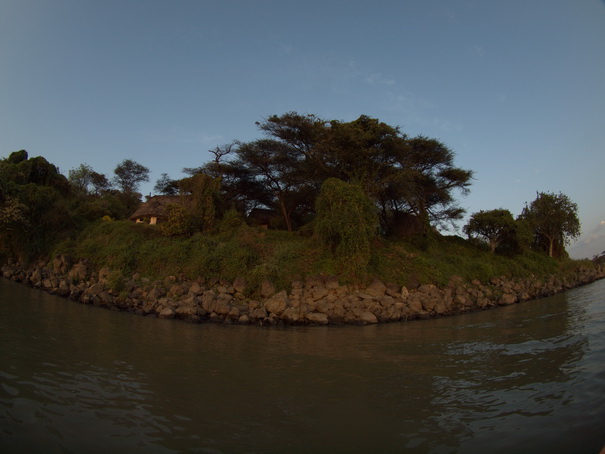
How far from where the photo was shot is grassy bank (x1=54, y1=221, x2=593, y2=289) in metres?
18.5

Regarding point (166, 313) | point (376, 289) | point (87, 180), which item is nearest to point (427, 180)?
point (376, 289)

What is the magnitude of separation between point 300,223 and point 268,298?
17.5m

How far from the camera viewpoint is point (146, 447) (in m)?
3.66

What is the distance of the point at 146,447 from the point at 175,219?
20.4 metres

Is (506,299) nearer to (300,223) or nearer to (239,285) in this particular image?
(239,285)

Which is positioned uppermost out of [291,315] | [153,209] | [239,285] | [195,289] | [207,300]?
[153,209]

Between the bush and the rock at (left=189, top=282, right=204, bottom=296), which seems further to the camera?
the bush

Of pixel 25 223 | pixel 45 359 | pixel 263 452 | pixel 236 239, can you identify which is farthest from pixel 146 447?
pixel 25 223

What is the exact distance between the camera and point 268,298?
1680 cm

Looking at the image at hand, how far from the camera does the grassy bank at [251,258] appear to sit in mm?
18469

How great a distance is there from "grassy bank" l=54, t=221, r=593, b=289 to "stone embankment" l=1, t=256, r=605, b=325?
2.13 feet

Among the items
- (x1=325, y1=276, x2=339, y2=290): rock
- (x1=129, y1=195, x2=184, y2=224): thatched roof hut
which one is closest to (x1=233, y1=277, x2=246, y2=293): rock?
(x1=325, y1=276, x2=339, y2=290): rock

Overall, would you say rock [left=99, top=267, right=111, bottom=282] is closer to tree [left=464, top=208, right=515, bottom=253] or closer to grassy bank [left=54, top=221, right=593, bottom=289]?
grassy bank [left=54, top=221, right=593, bottom=289]

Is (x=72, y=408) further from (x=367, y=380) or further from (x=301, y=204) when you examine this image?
(x=301, y=204)
